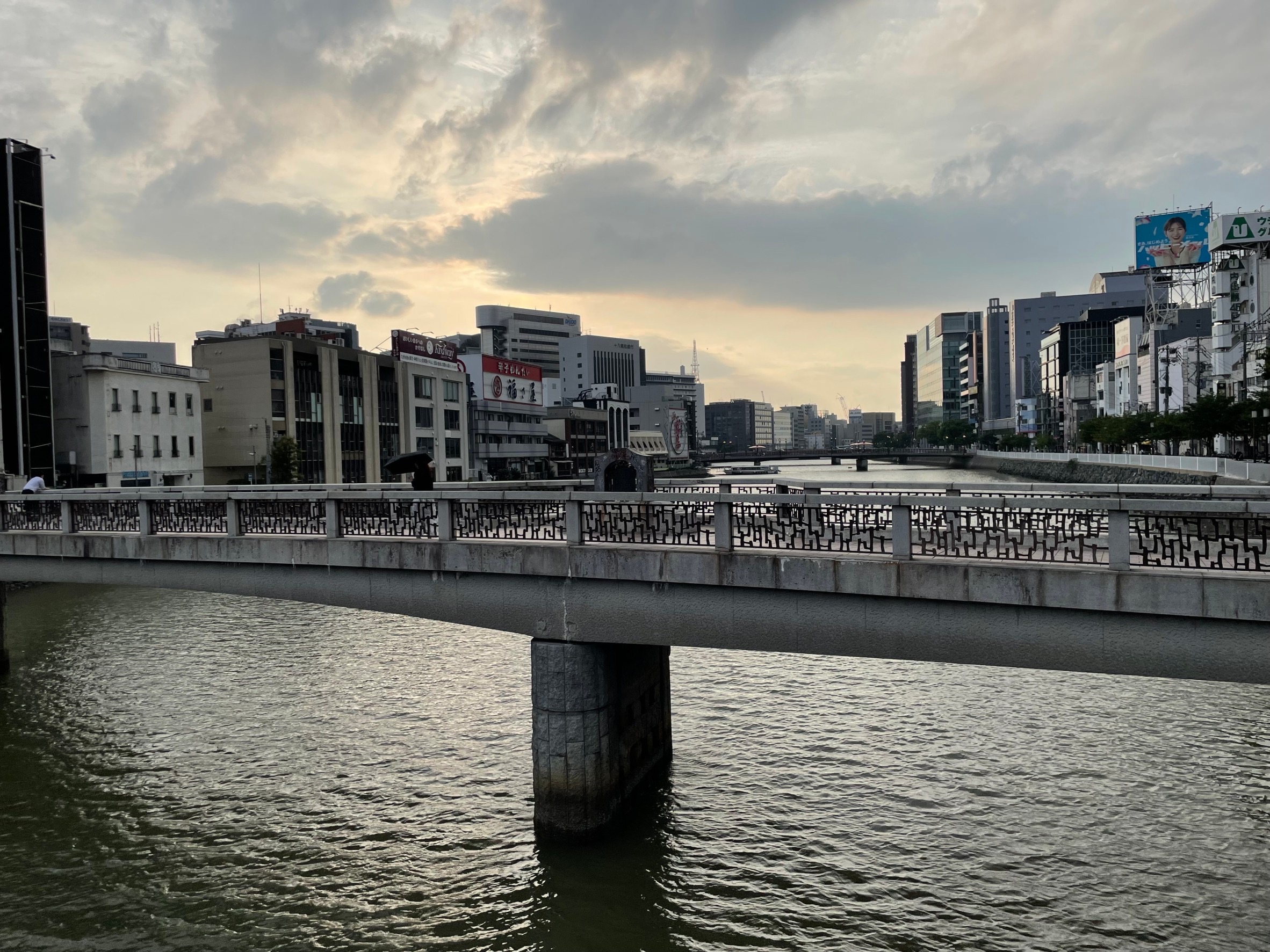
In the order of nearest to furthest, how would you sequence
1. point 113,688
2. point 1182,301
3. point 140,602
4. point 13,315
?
point 113,688
point 140,602
point 13,315
point 1182,301

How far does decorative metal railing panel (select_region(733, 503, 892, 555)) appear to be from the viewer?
39.9 feet

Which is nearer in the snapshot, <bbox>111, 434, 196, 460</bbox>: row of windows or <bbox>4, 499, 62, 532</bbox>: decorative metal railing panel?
<bbox>4, 499, 62, 532</bbox>: decorative metal railing panel

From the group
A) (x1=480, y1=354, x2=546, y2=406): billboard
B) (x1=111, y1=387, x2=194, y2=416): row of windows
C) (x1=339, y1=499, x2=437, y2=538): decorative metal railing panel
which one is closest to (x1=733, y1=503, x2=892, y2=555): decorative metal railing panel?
(x1=339, y1=499, x2=437, y2=538): decorative metal railing panel

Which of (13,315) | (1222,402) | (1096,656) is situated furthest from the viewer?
(1222,402)

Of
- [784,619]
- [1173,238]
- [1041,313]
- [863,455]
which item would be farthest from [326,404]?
[1041,313]

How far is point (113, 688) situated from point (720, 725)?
52.6 feet

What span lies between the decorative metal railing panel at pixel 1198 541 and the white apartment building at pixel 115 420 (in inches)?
2345

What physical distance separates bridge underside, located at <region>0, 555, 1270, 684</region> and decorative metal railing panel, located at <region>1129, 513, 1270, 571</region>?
0.70 metres

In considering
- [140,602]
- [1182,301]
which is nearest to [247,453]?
[140,602]

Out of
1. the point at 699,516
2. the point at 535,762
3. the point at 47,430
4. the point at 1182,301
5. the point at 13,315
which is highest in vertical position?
the point at 1182,301

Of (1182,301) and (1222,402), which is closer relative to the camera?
(1222,402)

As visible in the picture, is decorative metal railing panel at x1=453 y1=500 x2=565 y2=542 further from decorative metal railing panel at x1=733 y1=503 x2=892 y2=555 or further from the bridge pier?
decorative metal railing panel at x1=733 y1=503 x2=892 y2=555

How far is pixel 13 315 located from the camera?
54031mm

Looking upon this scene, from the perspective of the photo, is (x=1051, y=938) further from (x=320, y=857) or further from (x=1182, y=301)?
(x=1182, y=301)
